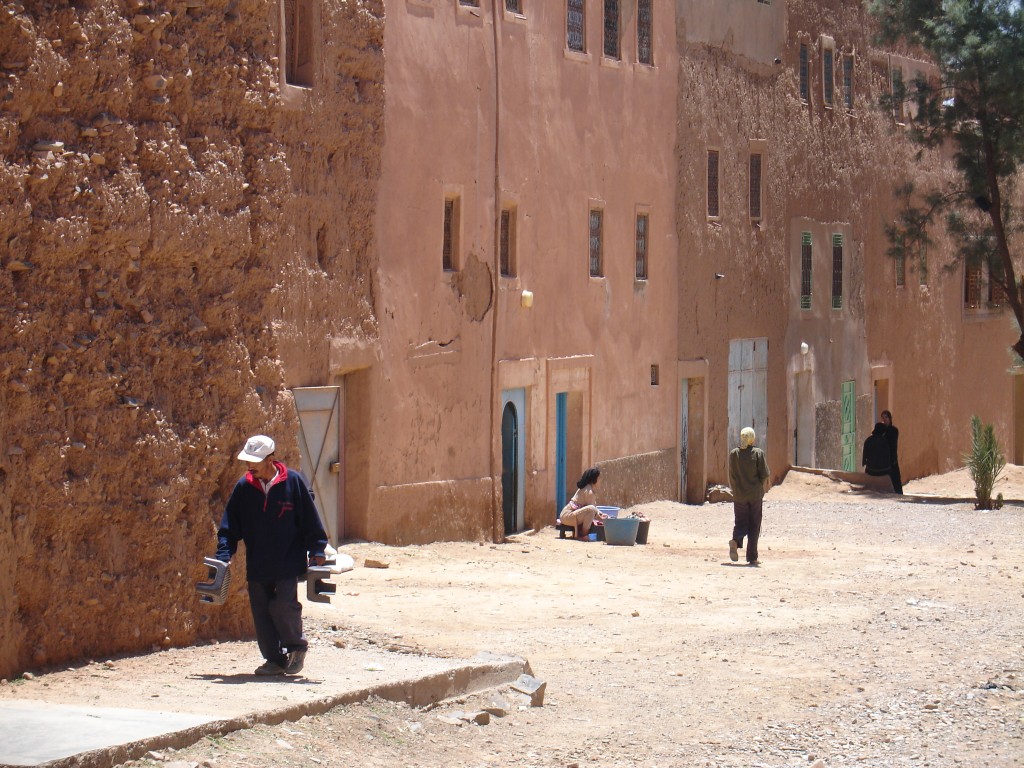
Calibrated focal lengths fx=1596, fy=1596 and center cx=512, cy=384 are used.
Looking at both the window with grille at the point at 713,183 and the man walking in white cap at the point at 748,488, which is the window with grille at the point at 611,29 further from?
the man walking in white cap at the point at 748,488

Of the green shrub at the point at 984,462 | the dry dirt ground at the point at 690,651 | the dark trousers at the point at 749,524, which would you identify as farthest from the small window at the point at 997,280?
the dark trousers at the point at 749,524

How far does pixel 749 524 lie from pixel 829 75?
50.7 feet

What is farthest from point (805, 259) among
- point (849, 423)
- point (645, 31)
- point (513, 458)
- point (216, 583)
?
point (216, 583)

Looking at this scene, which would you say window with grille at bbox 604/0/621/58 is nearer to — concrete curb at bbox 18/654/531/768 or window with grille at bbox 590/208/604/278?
window with grille at bbox 590/208/604/278

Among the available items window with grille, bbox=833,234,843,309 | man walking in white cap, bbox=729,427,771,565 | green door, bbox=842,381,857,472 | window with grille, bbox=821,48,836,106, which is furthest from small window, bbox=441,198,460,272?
green door, bbox=842,381,857,472

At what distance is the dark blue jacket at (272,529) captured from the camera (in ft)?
29.6

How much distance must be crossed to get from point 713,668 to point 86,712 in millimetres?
5007

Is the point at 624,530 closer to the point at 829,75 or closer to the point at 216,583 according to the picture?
the point at 216,583

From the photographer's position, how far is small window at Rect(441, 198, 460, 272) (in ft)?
62.1

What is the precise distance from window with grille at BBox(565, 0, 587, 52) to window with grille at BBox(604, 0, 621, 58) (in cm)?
81

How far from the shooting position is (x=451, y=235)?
19.0m

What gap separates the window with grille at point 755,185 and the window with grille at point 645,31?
4405mm

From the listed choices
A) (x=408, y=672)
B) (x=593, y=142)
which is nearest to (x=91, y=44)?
(x=408, y=672)

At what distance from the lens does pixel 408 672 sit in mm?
9461
